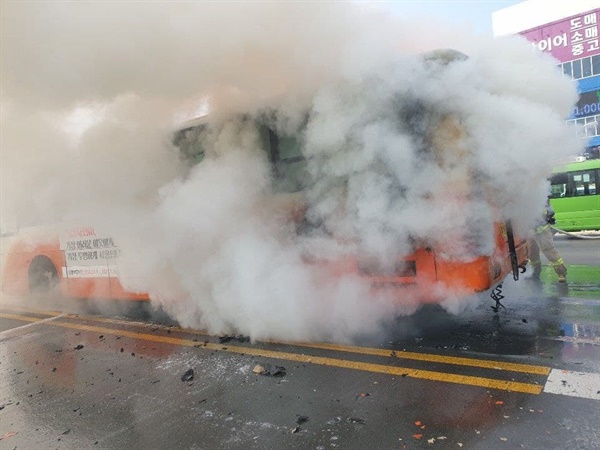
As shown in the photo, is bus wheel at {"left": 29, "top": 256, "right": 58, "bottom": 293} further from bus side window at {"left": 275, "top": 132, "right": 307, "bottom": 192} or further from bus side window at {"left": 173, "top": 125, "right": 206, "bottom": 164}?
bus side window at {"left": 275, "top": 132, "right": 307, "bottom": 192}

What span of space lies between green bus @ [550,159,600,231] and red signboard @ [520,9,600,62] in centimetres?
1937

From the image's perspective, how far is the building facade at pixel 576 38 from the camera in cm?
2792

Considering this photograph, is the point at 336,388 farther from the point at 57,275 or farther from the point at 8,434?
the point at 57,275

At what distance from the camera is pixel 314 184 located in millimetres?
4281

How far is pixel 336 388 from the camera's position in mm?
3156

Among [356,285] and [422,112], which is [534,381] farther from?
[422,112]

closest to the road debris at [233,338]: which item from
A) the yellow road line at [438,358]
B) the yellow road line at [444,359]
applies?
the yellow road line at [438,358]

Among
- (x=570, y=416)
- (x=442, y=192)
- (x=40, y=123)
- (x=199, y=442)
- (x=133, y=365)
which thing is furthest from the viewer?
(x=40, y=123)

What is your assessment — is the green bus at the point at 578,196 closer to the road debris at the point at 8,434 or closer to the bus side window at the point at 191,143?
the bus side window at the point at 191,143

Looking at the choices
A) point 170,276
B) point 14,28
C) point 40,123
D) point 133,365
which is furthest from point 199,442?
point 40,123

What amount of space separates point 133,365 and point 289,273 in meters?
1.71

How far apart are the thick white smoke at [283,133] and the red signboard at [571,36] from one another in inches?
1167

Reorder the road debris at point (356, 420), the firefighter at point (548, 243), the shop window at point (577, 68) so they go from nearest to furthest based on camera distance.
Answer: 1. the road debris at point (356, 420)
2. the firefighter at point (548, 243)
3. the shop window at point (577, 68)

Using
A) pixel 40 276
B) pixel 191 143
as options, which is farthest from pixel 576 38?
pixel 40 276
